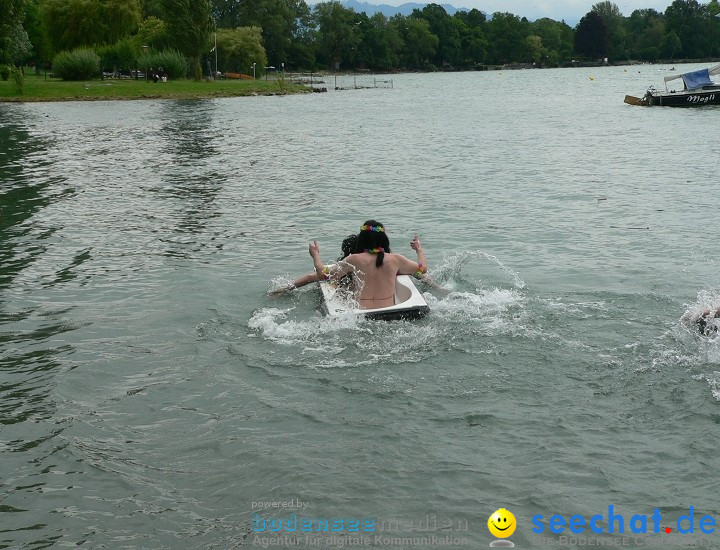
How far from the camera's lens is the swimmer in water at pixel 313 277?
12.8 m

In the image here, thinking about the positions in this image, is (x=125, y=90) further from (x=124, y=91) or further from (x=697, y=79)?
(x=697, y=79)

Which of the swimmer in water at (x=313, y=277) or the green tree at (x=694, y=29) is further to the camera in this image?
the green tree at (x=694, y=29)

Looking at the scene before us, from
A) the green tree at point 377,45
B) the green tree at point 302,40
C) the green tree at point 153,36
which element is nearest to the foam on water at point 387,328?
the green tree at point 153,36

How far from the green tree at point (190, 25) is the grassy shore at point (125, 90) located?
4501mm

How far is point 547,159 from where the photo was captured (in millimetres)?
32781

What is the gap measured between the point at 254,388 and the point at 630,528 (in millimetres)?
4521

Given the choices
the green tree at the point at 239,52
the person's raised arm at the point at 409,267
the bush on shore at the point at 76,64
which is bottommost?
the person's raised arm at the point at 409,267

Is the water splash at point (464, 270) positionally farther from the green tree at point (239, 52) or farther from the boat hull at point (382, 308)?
the green tree at point (239, 52)

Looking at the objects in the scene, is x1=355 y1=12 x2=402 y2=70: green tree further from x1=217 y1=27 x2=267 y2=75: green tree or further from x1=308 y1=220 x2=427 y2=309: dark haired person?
x1=308 y1=220 x2=427 y2=309: dark haired person

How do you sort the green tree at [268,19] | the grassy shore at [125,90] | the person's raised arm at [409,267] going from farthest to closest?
the green tree at [268,19], the grassy shore at [125,90], the person's raised arm at [409,267]

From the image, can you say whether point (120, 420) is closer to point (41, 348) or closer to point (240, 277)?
point (41, 348)

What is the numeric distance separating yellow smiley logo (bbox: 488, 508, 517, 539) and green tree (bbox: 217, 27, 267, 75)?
11241 cm

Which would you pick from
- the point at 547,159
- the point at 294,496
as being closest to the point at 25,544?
the point at 294,496

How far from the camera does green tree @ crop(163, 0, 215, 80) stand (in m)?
93.9
